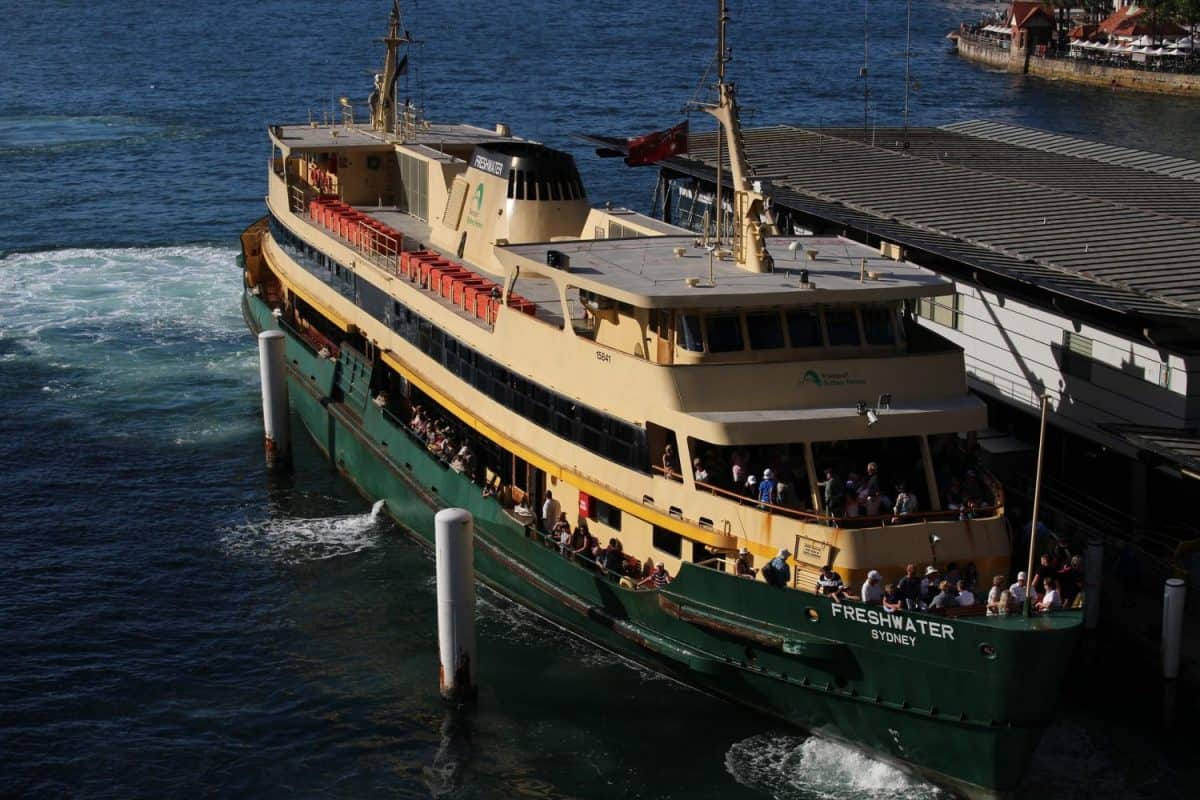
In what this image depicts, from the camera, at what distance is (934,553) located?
28328 mm

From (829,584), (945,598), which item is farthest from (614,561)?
(945,598)

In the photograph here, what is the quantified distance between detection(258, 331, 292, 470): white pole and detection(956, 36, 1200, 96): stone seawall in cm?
9401

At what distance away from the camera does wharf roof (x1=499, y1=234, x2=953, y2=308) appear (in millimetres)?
29562

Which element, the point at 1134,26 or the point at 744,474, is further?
the point at 1134,26

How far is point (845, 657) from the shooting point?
27.1 m

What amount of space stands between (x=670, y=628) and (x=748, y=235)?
25.2 ft

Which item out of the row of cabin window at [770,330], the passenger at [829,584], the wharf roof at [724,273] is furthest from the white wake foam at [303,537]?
the passenger at [829,584]

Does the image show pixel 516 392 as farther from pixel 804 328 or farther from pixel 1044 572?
pixel 1044 572

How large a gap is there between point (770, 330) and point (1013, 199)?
1738 cm

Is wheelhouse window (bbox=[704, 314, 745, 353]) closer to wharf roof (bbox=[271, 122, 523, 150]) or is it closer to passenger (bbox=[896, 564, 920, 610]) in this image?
passenger (bbox=[896, 564, 920, 610])

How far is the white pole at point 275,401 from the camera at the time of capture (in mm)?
43062

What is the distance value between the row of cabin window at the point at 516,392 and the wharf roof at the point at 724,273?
248 cm

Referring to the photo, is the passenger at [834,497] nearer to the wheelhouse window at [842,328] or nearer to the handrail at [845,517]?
the handrail at [845,517]

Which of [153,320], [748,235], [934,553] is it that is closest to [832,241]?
[748,235]
